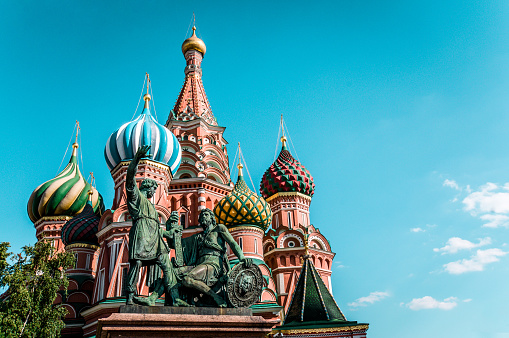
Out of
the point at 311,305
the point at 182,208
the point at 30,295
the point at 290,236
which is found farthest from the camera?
the point at 290,236

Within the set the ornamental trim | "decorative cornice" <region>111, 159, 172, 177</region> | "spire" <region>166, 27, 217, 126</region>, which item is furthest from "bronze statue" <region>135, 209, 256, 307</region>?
"spire" <region>166, 27, 217, 126</region>

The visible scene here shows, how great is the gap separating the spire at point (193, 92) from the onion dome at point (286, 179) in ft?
16.1

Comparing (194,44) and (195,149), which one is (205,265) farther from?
(194,44)

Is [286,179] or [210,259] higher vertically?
[286,179]

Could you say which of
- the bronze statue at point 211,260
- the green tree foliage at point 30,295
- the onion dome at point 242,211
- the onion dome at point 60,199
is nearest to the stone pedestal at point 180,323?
the bronze statue at point 211,260

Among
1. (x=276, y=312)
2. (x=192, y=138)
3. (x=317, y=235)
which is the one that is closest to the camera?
(x=276, y=312)

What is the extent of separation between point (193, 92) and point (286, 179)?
28.0 ft

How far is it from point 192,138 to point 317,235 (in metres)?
8.77

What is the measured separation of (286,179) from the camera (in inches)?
1033

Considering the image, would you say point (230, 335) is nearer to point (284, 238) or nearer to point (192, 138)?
point (284, 238)

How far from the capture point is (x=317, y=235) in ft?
81.8

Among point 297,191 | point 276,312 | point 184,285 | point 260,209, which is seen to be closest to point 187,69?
point 297,191

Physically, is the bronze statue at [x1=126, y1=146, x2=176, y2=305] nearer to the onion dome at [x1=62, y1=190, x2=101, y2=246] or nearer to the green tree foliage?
the green tree foliage

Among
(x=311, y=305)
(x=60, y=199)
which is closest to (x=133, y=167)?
(x=311, y=305)
